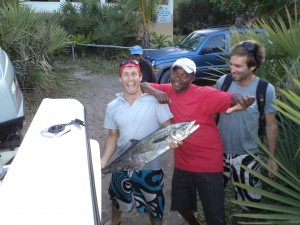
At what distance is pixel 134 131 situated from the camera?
279 cm

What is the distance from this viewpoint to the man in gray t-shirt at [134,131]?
2.78 metres

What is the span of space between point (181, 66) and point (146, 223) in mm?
1924

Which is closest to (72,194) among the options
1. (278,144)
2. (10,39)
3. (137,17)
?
(278,144)

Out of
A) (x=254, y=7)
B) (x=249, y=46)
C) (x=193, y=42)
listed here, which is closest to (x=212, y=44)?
(x=193, y=42)

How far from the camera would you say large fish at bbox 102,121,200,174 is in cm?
245

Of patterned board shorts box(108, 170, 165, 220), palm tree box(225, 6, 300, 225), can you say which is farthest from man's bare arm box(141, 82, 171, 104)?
palm tree box(225, 6, 300, 225)

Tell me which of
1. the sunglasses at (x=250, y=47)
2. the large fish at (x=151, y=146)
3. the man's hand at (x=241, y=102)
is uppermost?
the sunglasses at (x=250, y=47)

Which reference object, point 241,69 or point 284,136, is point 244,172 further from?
point 241,69

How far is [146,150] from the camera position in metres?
2.59

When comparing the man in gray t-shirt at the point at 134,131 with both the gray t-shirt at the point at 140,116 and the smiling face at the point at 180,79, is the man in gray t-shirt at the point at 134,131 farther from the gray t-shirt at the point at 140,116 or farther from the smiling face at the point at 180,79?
the smiling face at the point at 180,79

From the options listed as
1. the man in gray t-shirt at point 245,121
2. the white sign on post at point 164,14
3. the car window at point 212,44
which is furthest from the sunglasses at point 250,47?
the white sign on post at point 164,14

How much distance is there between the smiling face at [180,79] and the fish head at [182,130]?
1.20ft

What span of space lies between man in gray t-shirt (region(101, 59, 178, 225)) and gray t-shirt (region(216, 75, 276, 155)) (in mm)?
465

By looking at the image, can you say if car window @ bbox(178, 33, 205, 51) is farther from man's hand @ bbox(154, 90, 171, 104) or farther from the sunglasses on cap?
man's hand @ bbox(154, 90, 171, 104)
